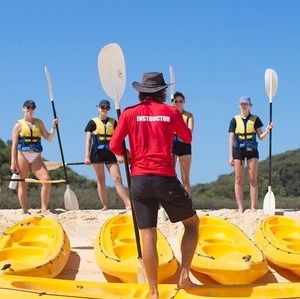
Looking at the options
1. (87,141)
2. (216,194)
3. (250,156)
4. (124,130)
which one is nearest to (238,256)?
(124,130)

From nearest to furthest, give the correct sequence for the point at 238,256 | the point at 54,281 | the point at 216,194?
the point at 54,281 < the point at 238,256 < the point at 216,194

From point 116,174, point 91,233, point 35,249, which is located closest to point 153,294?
point 35,249

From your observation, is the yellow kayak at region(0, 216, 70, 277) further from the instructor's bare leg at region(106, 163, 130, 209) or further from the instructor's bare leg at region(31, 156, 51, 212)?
the instructor's bare leg at region(106, 163, 130, 209)

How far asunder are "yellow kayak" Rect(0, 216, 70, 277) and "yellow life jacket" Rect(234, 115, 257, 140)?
286 cm

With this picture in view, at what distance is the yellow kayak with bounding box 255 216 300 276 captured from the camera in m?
5.47

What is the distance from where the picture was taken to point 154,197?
406 cm

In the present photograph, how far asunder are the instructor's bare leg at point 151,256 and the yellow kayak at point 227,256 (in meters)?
1.06

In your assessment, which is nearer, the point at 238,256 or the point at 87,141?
the point at 238,256

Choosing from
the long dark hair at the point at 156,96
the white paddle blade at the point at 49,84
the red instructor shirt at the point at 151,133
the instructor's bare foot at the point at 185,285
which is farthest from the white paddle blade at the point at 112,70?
the white paddle blade at the point at 49,84

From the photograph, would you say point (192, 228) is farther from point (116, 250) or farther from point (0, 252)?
point (0, 252)

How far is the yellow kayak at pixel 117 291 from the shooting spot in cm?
404

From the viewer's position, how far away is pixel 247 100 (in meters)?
7.89

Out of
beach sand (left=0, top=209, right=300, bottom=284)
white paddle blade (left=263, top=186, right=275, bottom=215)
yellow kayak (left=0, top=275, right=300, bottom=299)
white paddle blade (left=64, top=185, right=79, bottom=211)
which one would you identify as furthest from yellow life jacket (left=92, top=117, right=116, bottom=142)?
yellow kayak (left=0, top=275, right=300, bottom=299)

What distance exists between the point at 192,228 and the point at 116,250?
1476 millimetres
